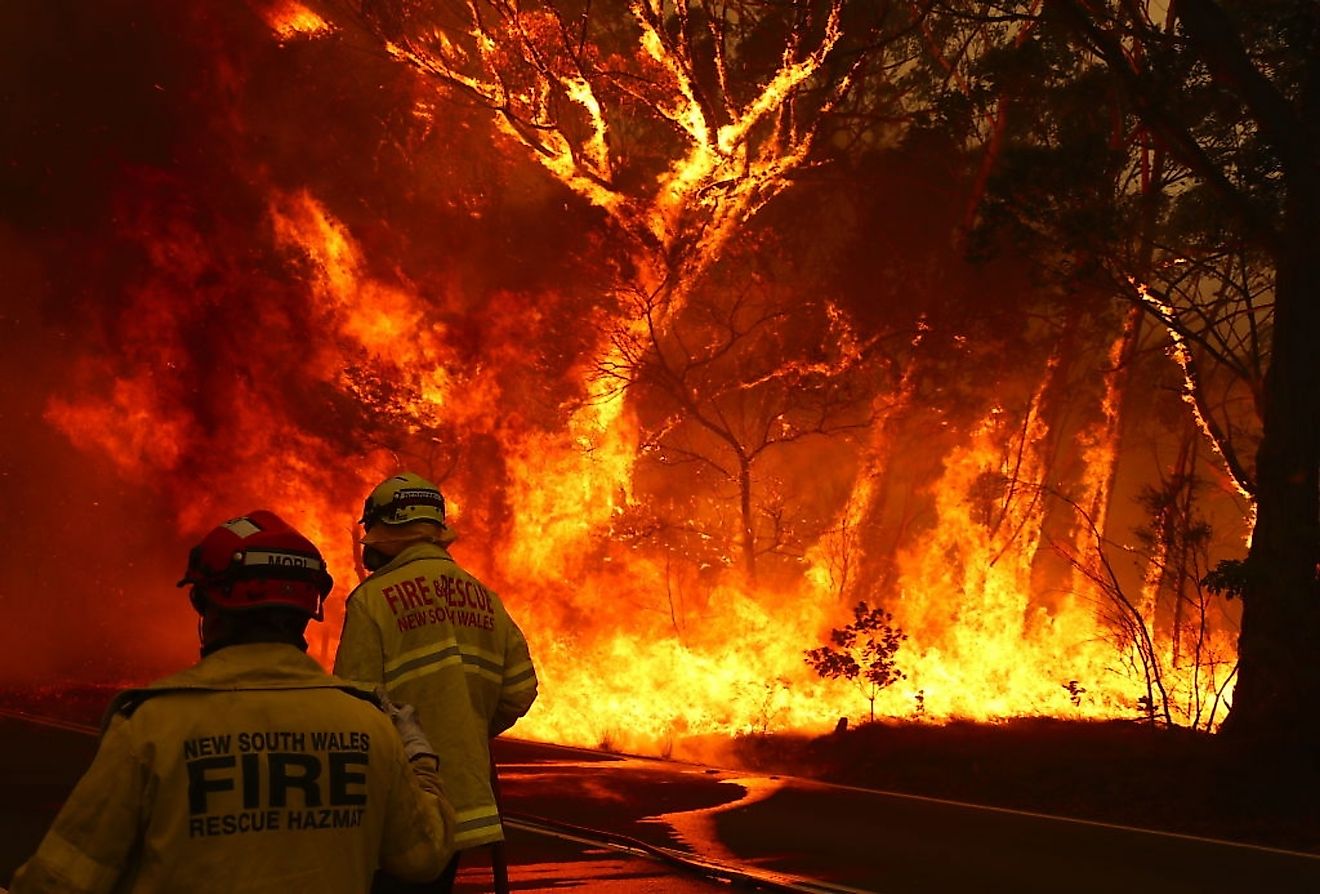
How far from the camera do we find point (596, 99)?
2017cm

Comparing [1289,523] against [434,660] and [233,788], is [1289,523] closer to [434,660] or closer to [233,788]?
[434,660]

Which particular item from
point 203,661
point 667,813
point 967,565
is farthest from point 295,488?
point 203,661

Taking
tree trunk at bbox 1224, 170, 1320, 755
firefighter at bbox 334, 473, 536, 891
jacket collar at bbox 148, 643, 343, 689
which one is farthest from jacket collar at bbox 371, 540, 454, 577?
tree trunk at bbox 1224, 170, 1320, 755

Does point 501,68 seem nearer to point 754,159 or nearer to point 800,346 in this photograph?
point 754,159

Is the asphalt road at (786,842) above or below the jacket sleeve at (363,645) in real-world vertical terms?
below

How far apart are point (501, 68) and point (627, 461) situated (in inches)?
232

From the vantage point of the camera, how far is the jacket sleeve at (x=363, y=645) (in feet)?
16.3

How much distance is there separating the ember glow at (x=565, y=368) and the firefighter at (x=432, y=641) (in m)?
13.3

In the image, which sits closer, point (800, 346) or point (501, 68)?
point (501, 68)

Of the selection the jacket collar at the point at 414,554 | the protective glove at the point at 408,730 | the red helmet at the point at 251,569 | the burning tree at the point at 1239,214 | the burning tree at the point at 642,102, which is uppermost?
the burning tree at the point at 642,102

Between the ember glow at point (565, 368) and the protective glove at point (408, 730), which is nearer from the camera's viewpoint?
the protective glove at point (408, 730)

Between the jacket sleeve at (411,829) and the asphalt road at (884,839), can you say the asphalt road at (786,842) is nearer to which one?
the asphalt road at (884,839)

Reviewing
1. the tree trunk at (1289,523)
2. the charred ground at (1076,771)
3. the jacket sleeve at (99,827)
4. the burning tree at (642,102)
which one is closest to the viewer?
the jacket sleeve at (99,827)

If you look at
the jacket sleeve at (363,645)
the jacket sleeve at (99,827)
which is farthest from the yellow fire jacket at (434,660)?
the jacket sleeve at (99,827)
